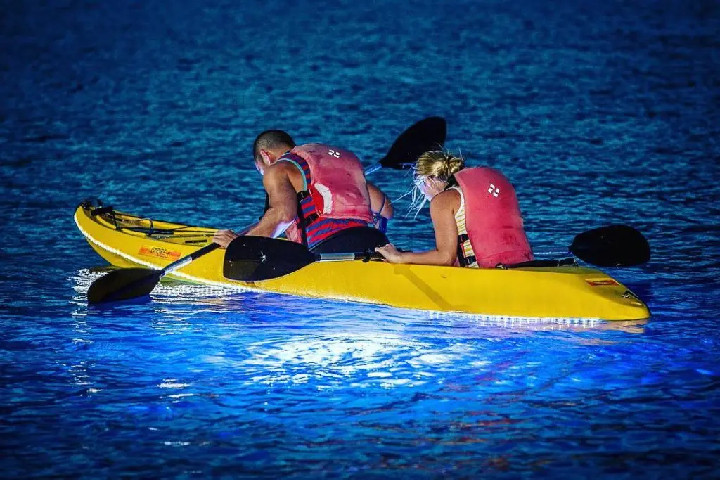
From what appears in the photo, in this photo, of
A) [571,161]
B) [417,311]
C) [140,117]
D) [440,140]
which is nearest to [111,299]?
[417,311]

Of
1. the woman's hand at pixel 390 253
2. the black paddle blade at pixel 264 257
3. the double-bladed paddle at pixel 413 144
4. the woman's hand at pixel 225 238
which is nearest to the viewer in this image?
the woman's hand at pixel 390 253

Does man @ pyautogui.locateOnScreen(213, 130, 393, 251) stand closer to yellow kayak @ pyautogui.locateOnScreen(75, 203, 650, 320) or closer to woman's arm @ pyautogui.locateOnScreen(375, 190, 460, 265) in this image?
yellow kayak @ pyautogui.locateOnScreen(75, 203, 650, 320)

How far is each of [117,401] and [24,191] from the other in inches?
288

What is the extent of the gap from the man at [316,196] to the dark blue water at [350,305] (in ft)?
1.66

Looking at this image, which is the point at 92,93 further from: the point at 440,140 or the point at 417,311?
the point at 417,311

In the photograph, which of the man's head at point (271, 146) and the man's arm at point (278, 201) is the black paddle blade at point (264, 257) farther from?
the man's head at point (271, 146)

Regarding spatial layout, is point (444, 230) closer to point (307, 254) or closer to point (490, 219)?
point (490, 219)

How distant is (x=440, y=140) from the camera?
10555 mm

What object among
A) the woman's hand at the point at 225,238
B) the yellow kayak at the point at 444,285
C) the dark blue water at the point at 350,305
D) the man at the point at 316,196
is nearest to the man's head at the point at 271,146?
the man at the point at 316,196

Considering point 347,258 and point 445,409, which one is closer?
point 445,409

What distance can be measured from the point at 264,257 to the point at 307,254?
27cm

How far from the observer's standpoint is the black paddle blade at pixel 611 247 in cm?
852

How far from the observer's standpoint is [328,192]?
9.07 meters

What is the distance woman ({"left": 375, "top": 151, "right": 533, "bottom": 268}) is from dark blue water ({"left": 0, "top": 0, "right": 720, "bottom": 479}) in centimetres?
40
